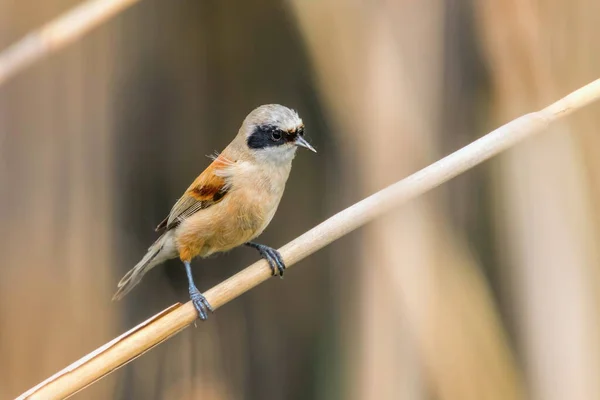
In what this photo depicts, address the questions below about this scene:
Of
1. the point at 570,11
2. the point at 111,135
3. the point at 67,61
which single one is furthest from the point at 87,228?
the point at 570,11

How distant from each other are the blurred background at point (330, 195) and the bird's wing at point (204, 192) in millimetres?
42

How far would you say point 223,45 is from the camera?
5.18ft

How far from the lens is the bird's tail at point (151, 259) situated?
1.36 metres

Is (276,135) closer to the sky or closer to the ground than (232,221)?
closer to the sky

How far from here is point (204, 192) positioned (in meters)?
1.50

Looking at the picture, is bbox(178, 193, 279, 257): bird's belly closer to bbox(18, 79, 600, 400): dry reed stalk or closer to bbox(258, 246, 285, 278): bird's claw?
bbox(258, 246, 285, 278): bird's claw

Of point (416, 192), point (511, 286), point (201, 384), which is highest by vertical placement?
point (416, 192)

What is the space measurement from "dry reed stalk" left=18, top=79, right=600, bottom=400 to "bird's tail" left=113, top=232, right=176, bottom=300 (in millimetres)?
166

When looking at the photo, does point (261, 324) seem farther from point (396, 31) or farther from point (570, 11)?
point (570, 11)

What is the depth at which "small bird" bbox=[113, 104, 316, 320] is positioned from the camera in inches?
53.5

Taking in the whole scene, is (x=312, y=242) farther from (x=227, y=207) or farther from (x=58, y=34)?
(x=58, y=34)

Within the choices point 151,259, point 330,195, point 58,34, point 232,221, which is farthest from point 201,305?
point 330,195

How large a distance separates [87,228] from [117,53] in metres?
0.41

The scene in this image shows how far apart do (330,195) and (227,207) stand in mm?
598
